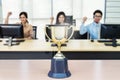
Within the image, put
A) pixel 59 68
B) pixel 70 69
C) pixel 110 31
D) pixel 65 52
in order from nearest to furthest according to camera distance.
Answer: pixel 59 68
pixel 70 69
pixel 65 52
pixel 110 31

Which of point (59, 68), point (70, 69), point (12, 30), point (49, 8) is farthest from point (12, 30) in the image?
point (49, 8)

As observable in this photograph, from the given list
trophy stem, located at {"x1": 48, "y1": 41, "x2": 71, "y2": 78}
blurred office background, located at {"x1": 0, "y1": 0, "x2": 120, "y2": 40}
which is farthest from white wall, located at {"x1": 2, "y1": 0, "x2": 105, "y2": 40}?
trophy stem, located at {"x1": 48, "y1": 41, "x2": 71, "y2": 78}

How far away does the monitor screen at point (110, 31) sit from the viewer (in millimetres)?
3367

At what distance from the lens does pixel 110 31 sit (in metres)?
3.40

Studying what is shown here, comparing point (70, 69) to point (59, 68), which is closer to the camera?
point (59, 68)

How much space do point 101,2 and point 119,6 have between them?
20.6 inches

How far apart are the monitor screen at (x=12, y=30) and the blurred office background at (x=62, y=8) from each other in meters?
3.08

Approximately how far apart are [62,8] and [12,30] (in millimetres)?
3251

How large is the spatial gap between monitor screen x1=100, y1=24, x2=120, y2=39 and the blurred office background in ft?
10.3

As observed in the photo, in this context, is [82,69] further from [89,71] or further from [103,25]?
[103,25]

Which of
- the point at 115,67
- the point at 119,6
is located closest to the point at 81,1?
the point at 119,6

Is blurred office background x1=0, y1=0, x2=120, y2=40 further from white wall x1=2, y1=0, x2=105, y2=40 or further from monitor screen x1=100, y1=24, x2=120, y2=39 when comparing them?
monitor screen x1=100, y1=24, x2=120, y2=39

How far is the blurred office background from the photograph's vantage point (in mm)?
6516

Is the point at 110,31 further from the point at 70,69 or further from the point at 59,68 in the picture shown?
the point at 59,68
